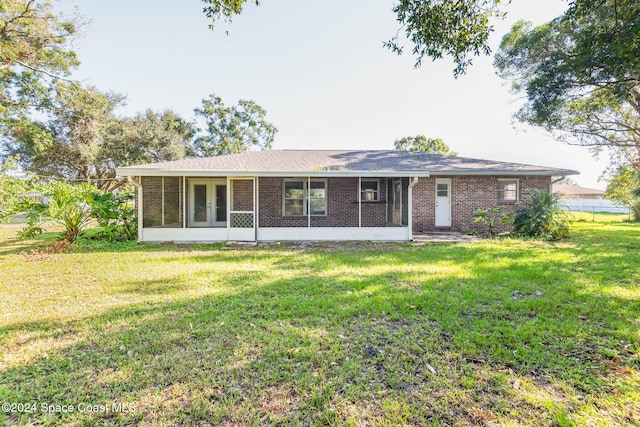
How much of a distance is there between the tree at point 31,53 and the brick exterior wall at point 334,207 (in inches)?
469

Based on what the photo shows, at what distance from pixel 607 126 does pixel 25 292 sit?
27450 millimetres

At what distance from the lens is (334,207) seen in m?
12.4

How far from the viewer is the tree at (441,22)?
17.3ft

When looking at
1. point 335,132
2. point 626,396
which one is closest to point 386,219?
point 626,396

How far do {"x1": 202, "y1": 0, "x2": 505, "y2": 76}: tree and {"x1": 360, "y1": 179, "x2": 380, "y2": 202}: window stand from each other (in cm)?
700

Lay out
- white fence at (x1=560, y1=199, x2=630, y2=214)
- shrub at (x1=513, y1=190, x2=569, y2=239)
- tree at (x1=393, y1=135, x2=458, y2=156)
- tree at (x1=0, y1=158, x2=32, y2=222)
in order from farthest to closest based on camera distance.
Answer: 1. tree at (x1=393, y1=135, x2=458, y2=156)
2. white fence at (x1=560, y1=199, x2=630, y2=214)
3. shrub at (x1=513, y1=190, x2=569, y2=239)
4. tree at (x1=0, y1=158, x2=32, y2=222)

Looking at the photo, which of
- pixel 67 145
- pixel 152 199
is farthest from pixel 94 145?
pixel 152 199

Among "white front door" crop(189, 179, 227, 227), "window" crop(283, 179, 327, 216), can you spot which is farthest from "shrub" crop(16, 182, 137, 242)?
"window" crop(283, 179, 327, 216)

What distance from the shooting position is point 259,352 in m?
3.00

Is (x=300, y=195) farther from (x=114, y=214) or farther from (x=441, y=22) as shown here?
(x=441, y=22)

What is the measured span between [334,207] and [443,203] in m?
4.69

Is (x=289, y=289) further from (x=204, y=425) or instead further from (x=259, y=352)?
(x=204, y=425)

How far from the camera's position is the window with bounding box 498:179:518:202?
1260 cm

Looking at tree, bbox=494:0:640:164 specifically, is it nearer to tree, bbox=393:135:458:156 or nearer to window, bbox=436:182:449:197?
window, bbox=436:182:449:197
